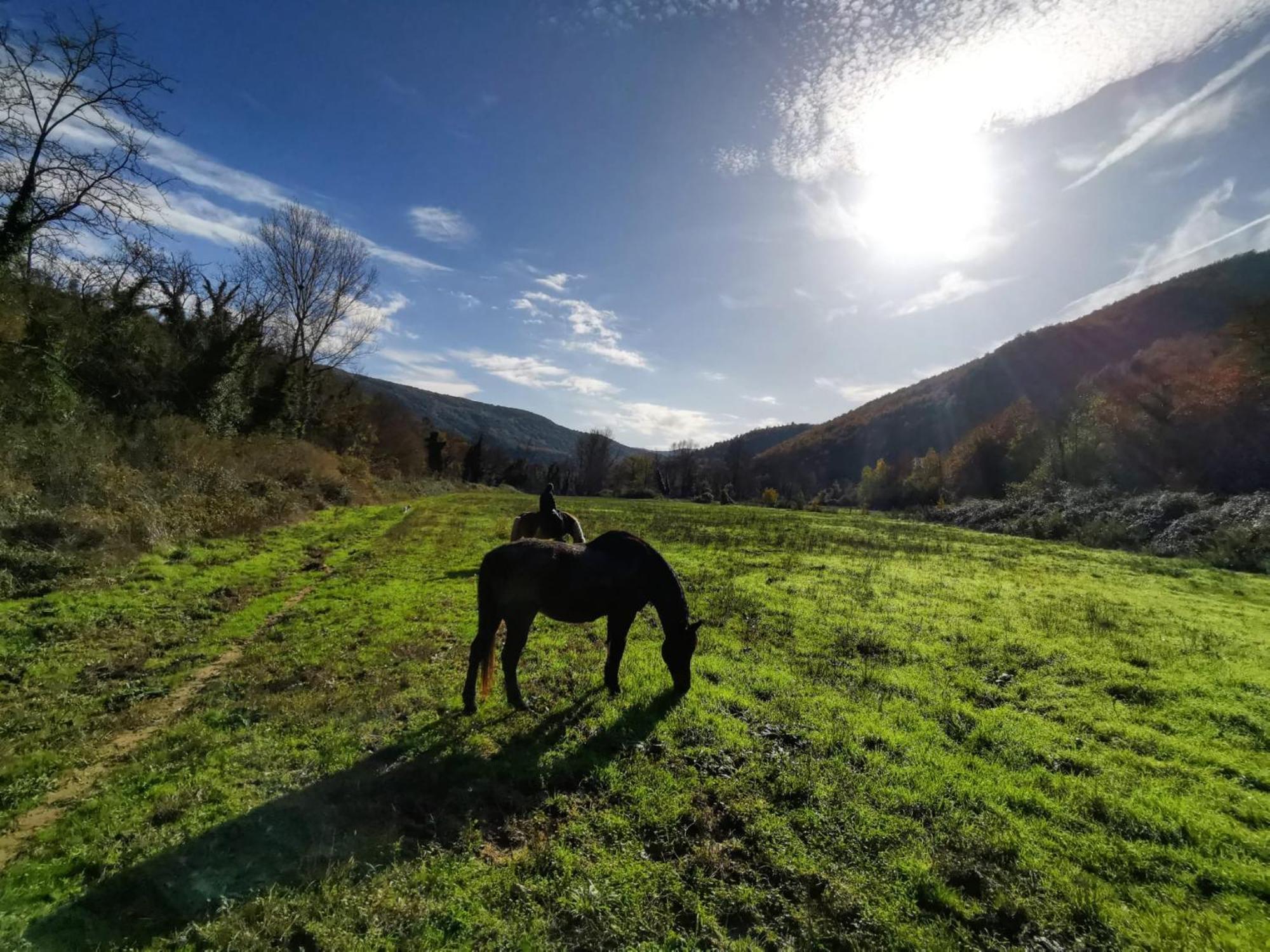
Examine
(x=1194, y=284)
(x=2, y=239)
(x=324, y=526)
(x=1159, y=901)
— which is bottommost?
(x=324, y=526)

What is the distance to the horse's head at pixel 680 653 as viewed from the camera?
870 centimetres

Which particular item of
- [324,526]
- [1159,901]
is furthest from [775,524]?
[1159,901]

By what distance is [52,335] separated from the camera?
18297 mm

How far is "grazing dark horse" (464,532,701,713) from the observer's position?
7.90 m

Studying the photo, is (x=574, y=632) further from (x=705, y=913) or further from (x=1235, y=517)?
(x=1235, y=517)

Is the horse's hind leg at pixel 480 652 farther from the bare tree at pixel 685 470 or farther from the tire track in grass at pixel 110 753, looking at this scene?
the bare tree at pixel 685 470

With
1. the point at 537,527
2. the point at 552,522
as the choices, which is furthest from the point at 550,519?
the point at 537,527

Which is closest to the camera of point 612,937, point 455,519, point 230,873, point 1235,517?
point 612,937

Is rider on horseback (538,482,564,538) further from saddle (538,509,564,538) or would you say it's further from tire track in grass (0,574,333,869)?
tire track in grass (0,574,333,869)

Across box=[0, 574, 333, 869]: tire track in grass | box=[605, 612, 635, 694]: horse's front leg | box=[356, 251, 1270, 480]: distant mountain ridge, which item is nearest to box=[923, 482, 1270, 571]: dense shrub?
box=[605, 612, 635, 694]: horse's front leg

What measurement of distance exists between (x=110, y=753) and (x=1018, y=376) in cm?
14358

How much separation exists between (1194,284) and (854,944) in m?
145

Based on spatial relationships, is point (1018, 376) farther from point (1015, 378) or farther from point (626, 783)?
point (626, 783)

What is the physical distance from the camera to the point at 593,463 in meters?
116
